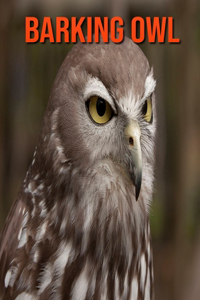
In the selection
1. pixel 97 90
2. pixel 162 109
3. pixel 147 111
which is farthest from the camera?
pixel 162 109

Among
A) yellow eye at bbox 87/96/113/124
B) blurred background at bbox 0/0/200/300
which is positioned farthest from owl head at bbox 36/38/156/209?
blurred background at bbox 0/0/200/300

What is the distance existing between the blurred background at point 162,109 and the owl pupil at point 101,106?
135 centimetres

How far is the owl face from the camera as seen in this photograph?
1178 millimetres

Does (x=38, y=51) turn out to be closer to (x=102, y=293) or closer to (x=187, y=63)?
(x=187, y=63)

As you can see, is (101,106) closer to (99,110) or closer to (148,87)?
(99,110)

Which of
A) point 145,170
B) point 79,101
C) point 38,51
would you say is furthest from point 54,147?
point 38,51

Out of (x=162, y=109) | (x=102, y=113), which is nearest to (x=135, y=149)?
(x=102, y=113)

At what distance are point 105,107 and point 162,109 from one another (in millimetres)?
1329

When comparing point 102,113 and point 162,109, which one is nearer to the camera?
point 102,113

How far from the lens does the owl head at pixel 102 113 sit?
3.87 ft

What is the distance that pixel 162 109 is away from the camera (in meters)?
2.46

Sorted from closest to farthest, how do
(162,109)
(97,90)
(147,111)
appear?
1. (97,90)
2. (147,111)
3. (162,109)

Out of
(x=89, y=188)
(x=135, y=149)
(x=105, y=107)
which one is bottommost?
(x=89, y=188)

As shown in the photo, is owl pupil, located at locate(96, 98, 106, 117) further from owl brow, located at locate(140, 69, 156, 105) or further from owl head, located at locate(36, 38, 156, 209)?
owl brow, located at locate(140, 69, 156, 105)
